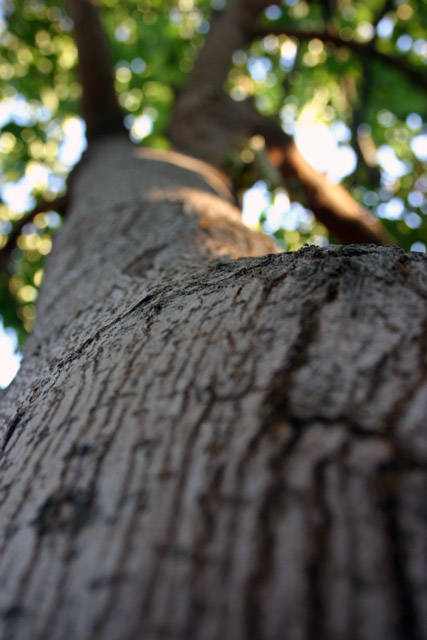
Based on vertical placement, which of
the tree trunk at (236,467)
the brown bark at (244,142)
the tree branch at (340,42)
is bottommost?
the tree trunk at (236,467)

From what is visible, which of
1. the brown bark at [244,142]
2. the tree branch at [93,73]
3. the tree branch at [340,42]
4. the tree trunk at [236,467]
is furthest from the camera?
the tree branch at [340,42]

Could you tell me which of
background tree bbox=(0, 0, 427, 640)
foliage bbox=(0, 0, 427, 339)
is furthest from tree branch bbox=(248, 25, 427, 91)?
background tree bbox=(0, 0, 427, 640)

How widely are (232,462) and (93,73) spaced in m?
3.88

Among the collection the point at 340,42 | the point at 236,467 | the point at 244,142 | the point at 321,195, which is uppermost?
the point at 340,42

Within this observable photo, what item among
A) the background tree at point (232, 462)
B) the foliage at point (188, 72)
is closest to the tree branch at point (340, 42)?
the foliage at point (188, 72)

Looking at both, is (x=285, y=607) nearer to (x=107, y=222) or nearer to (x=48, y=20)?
(x=107, y=222)

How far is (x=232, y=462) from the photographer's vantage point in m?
0.55

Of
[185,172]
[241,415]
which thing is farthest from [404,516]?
[185,172]

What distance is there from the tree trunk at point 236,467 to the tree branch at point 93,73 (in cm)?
315

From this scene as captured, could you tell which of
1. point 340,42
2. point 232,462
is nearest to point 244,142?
point 340,42

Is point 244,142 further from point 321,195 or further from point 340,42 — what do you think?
point 340,42

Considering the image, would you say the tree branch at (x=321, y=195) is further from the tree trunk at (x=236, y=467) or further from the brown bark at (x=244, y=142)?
the tree trunk at (x=236, y=467)

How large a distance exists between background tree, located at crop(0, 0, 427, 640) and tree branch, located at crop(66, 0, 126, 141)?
3034 millimetres

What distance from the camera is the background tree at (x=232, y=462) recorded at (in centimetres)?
45
